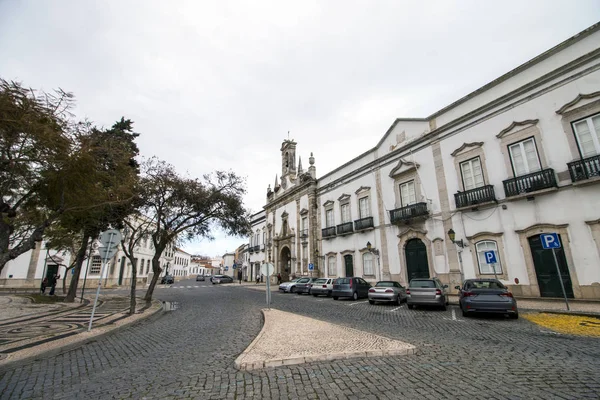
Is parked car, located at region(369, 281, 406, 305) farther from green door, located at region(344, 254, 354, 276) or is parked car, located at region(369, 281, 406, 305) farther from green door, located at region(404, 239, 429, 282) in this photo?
green door, located at region(344, 254, 354, 276)

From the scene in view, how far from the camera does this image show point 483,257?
47.7 ft

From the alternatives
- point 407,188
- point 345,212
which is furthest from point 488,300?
point 345,212

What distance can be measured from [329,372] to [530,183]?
13575 millimetres

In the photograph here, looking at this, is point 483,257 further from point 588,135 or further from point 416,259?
point 588,135

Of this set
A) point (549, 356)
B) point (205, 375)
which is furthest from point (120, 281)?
point (549, 356)

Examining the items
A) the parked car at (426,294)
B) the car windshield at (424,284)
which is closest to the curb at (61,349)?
the parked car at (426,294)

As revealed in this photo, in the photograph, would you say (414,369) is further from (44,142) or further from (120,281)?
(120,281)

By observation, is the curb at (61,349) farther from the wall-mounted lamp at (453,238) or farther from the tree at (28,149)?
the wall-mounted lamp at (453,238)

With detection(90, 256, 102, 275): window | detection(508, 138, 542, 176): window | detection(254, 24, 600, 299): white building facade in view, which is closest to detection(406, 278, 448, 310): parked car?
detection(254, 24, 600, 299): white building facade

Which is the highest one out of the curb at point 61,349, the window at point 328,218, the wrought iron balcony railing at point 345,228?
the window at point 328,218

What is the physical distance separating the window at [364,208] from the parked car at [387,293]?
8.10m

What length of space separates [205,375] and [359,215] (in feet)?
64.1

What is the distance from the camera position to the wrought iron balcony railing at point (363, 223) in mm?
21425

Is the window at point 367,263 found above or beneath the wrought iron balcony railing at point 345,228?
beneath
